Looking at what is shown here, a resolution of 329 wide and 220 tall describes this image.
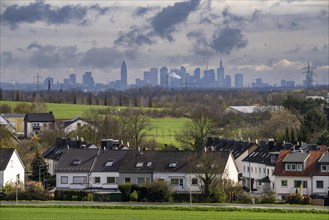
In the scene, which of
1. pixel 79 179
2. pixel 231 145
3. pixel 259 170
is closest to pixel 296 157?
pixel 259 170

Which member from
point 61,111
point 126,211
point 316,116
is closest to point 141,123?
point 316,116

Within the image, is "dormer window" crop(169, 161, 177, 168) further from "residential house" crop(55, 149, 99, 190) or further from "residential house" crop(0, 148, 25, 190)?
"residential house" crop(0, 148, 25, 190)

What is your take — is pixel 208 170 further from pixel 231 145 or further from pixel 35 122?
pixel 35 122

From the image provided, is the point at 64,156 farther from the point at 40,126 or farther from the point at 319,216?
the point at 40,126

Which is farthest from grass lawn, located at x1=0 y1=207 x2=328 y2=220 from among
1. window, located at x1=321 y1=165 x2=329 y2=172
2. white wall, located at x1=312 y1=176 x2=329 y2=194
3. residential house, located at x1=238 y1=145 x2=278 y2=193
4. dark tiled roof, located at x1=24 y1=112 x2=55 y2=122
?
dark tiled roof, located at x1=24 y1=112 x2=55 y2=122

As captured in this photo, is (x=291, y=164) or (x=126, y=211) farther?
(x=291, y=164)

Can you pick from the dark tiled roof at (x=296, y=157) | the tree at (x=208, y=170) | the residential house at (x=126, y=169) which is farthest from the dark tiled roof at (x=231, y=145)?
the tree at (x=208, y=170)
